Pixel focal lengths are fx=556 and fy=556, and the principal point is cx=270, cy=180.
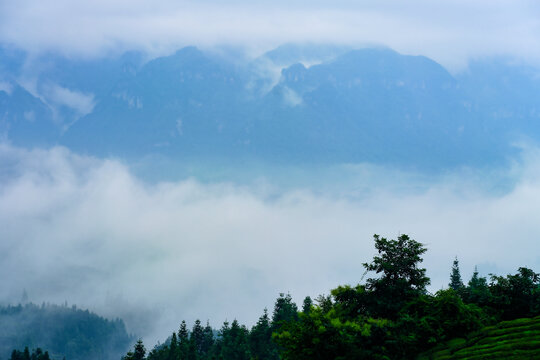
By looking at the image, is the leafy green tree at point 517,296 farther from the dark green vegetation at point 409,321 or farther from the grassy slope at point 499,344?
the grassy slope at point 499,344

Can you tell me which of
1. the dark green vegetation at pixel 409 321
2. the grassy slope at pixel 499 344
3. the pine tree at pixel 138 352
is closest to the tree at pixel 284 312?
the pine tree at pixel 138 352

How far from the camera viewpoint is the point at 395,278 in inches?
2215

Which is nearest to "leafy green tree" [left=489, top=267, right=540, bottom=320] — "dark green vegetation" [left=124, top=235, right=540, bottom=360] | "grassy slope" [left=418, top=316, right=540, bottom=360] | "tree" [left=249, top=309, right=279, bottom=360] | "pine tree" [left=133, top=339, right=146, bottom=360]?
"dark green vegetation" [left=124, top=235, right=540, bottom=360]

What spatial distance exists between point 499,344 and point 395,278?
17436mm

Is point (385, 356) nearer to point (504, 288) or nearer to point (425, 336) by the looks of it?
point (425, 336)

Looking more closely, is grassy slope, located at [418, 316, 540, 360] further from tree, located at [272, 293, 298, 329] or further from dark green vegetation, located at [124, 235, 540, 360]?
tree, located at [272, 293, 298, 329]

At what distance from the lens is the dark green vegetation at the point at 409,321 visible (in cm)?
4222

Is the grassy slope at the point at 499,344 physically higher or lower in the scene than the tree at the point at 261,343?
lower

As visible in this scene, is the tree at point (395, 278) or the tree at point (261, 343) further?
the tree at point (261, 343)

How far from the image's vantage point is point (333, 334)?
152 feet

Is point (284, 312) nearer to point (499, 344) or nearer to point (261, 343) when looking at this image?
point (261, 343)

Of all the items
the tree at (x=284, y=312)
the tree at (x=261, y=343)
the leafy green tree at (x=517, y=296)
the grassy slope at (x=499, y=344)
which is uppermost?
the tree at (x=284, y=312)

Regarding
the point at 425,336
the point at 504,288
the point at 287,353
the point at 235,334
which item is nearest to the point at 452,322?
the point at 425,336

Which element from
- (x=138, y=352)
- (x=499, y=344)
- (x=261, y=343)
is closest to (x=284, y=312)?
(x=261, y=343)
